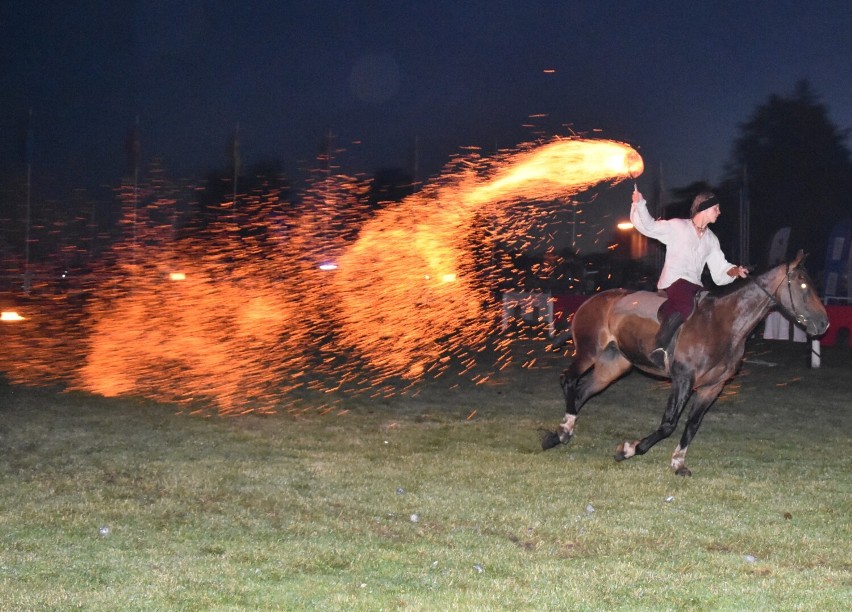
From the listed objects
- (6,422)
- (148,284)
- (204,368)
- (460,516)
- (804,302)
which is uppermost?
(804,302)

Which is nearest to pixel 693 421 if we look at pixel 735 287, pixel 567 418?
pixel 735 287

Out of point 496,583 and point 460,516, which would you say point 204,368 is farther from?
point 496,583

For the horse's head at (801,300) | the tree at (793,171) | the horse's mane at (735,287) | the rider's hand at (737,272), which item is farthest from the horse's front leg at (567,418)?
the tree at (793,171)

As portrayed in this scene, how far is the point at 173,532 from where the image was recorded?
7.24 metres

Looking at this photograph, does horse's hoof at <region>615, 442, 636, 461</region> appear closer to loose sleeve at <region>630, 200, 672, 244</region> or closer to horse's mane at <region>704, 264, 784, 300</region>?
horse's mane at <region>704, 264, 784, 300</region>

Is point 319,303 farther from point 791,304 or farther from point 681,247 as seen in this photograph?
point 791,304

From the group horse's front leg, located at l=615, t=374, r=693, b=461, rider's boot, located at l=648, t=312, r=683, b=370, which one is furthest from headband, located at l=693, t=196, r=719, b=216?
horse's front leg, located at l=615, t=374, r=693, b=461

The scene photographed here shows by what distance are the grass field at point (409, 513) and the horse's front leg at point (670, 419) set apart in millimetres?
213

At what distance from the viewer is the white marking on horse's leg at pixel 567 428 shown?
37.4 feet

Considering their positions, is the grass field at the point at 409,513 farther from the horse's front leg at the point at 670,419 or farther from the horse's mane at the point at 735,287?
the horse's mane at the point at 735,287

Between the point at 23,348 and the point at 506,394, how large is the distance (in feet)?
43.5

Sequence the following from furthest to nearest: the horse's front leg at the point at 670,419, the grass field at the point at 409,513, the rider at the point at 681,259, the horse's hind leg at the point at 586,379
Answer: the horse's hind leg at the point at 586,379 < the rider at the point at 681,259 < the horse's front leg at the point at 670,419 < the grass field at the point at 409,513

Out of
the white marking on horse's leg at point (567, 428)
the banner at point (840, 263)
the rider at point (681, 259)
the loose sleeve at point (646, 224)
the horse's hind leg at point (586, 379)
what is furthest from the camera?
the banner at point (840, 263)

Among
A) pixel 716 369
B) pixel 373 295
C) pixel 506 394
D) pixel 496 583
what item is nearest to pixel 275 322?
pixel 373 295
